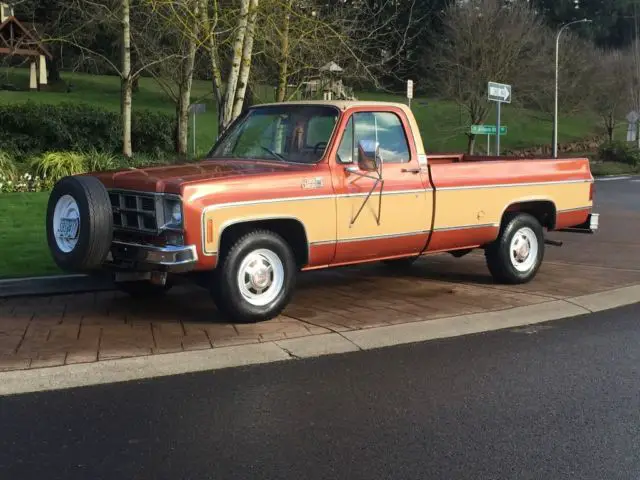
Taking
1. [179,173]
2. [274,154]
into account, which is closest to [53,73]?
[274,154]

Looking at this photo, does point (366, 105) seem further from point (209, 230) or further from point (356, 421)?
point (356, 421)

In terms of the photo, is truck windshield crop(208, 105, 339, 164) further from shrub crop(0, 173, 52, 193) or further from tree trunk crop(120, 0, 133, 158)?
tree trunk crop(120, 0, 133, 158)

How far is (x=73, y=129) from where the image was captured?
2358cm

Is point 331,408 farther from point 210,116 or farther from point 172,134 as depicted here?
point 210,116

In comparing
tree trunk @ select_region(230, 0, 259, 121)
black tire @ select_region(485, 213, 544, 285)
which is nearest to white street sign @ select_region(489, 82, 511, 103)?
tree trunk @ select_region(230, 0, 259, 121)

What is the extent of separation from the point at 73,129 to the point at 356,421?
21117mm

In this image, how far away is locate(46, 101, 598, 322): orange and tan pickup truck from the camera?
6254 mm

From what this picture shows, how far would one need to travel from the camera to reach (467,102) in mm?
39500

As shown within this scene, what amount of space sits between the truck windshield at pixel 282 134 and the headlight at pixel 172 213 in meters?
1.48

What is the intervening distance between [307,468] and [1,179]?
1351 cm

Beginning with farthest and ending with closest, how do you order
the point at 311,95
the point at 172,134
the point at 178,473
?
1. the point at 172,134
2. the point at 311,95
3. the point at 178,473

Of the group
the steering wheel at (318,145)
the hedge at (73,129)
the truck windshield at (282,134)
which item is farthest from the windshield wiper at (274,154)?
the hedge at (73,129)

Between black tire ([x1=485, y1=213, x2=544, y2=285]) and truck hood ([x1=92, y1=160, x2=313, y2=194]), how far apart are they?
9.23 ft

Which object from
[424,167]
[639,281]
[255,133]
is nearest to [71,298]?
[255,133]
